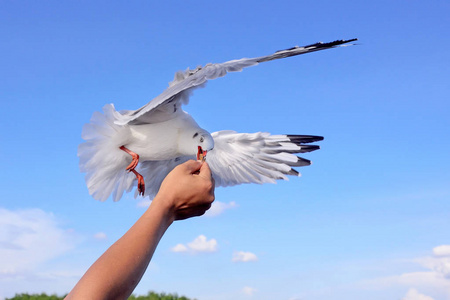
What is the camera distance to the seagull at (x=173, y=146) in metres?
3.03

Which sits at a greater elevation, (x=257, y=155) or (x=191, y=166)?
(x=257, y=155)

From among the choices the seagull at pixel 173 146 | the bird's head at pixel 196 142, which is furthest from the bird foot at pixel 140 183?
the bird's head at pixel 196 142

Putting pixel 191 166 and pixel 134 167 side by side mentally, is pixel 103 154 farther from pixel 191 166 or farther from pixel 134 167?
pixel 191 166

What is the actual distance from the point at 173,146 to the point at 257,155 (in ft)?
3.28

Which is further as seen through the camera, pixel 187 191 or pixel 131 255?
pixel 187 191

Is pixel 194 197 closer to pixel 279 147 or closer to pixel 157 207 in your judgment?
pixel 157 207

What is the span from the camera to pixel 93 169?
3949mm

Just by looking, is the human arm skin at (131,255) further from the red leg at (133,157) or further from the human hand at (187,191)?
the red leg at (133,157)

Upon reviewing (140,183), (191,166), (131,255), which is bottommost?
(131,255)

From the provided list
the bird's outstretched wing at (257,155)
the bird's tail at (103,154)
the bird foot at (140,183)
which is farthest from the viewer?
the bird's outstretched wing at (257,155)

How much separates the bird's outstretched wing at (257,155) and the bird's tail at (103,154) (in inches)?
35.5

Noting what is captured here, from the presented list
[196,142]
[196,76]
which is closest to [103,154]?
[196,142]

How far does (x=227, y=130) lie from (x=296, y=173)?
0.75 m

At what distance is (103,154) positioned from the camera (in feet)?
12.5
